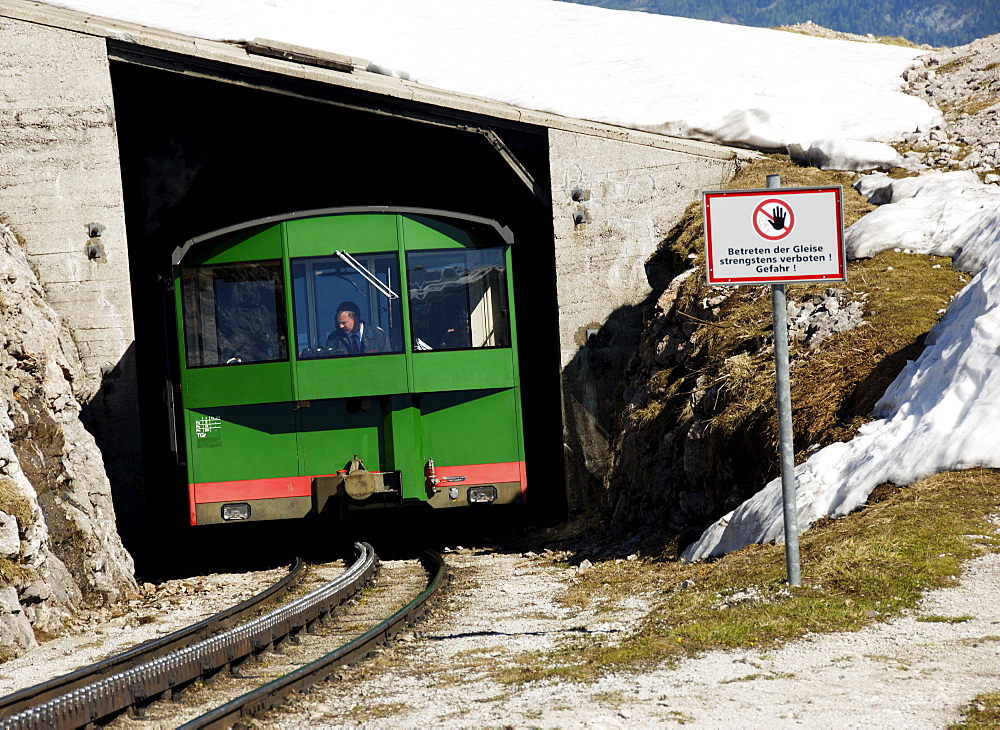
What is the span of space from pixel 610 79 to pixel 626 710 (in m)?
18.5

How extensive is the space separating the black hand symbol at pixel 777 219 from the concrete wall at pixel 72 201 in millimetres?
11170

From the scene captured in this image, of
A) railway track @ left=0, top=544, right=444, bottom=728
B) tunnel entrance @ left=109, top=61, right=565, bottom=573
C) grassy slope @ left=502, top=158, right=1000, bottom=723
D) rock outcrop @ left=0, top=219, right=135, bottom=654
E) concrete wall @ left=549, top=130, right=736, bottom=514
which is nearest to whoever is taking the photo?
railway track @ left=0, top=544, right=444, bottom=728

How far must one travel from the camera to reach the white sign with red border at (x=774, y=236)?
265 inches

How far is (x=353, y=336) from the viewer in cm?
1238

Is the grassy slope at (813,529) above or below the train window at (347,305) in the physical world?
below

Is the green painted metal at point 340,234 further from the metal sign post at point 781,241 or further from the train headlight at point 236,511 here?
the metal sign post at point 781,241

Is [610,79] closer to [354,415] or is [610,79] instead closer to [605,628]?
[354,415]

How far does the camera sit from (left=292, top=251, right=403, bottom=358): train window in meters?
12.4

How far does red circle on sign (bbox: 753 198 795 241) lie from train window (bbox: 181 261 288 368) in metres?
7.05

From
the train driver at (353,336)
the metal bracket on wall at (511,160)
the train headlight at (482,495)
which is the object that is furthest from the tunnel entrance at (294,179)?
the train driver at (353,336)

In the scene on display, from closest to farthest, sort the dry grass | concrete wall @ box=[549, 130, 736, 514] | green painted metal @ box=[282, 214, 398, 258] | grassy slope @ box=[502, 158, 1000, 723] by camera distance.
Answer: the dry grass, grassy slope @ box=[502, 158, 1000, 723], green painted metal @ box=[282, 214, 398, 258], concrete wall @ box=[549, 130, 736, 514]

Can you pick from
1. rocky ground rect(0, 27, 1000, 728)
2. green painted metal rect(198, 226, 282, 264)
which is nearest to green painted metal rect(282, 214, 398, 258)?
green painted metal rect(198, 226, 282, 264)

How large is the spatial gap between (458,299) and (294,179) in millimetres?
9395

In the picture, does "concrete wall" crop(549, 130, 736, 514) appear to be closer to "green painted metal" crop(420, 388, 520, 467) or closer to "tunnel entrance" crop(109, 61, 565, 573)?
"tunnel entrance" crop(109, 61, 565, 573)
